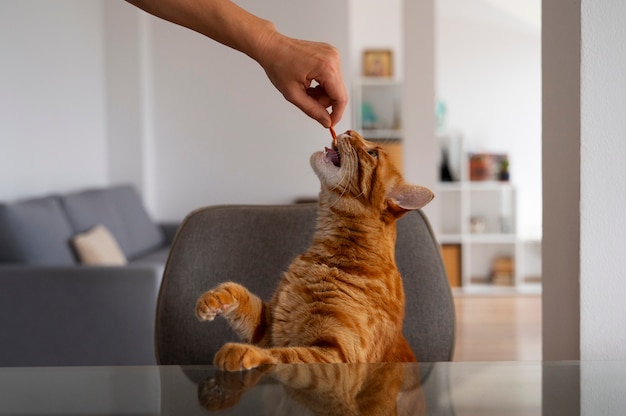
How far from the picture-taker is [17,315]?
3709 mm

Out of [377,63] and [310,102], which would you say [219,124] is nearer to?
[377,63]

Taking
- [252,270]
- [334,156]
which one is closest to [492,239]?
[252,270]

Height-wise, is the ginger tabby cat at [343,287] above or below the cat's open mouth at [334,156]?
below

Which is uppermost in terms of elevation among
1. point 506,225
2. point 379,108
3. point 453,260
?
point 379,108

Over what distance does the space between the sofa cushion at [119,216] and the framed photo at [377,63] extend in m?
2.61

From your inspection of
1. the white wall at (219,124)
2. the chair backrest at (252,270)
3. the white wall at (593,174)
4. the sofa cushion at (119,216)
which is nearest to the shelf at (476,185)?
the white wall at (219,124)

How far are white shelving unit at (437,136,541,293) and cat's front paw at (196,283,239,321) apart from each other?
21.5ft

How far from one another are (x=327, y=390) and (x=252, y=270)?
0.81 metres

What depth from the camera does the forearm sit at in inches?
45.4

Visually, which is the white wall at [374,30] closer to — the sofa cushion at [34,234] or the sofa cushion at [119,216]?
the sofa cushion at [119,216]

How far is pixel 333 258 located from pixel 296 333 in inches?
6.3

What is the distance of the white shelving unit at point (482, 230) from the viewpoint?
7.77 metres

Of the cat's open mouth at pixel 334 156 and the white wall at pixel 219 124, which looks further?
the white wall at pixel 219 124

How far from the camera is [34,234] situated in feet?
13.6
